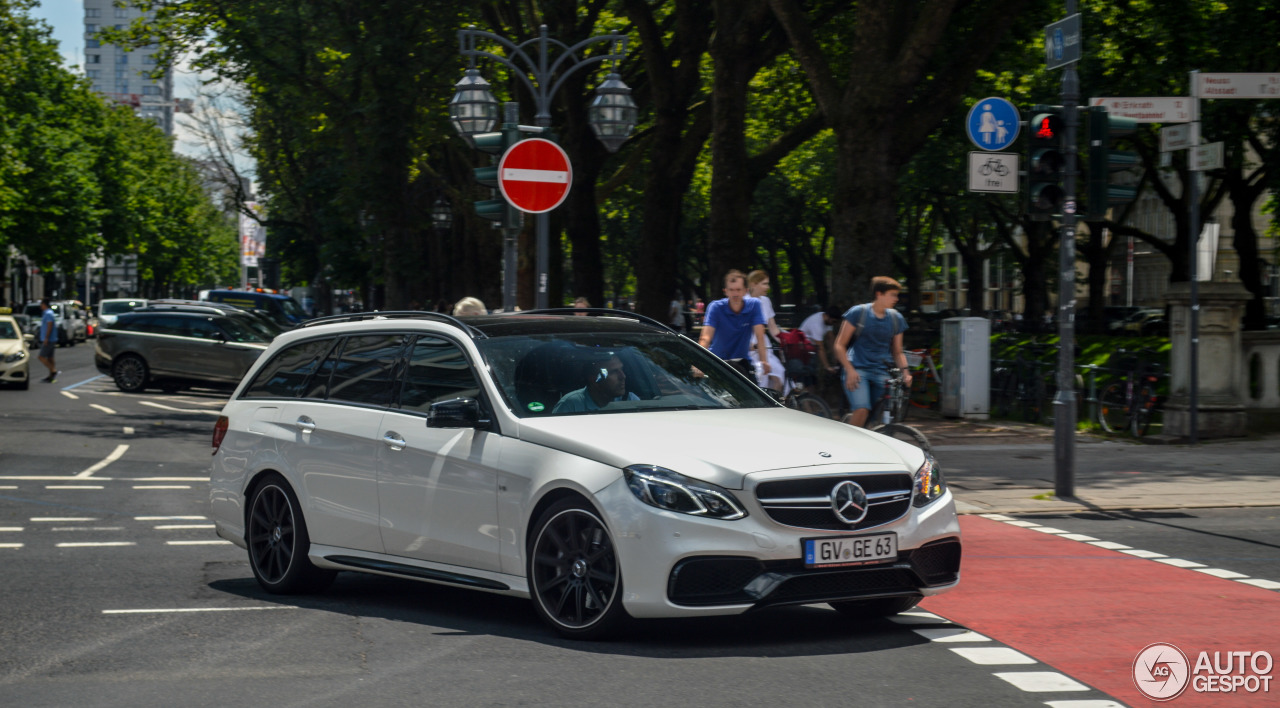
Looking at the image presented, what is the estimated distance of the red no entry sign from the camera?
14438 mm

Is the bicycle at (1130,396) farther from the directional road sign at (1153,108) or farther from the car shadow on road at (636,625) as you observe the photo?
the car shadow on road at (636,625)

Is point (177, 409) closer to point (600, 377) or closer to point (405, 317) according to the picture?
point (405, 317)

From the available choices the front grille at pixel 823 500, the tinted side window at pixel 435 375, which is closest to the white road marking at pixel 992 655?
the front grille at pixel 823 500

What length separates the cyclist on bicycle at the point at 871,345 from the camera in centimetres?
1296

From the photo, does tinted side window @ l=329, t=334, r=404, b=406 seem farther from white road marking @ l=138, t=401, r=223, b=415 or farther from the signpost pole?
white road marking @ l=138, t=401, r=223, b=415

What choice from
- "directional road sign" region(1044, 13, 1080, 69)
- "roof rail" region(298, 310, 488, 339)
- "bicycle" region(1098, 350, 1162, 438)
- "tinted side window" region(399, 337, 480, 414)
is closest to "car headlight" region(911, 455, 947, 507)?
"tinted side window" region(399, 337, 480, 414)

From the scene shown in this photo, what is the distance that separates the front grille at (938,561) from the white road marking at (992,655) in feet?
1.20

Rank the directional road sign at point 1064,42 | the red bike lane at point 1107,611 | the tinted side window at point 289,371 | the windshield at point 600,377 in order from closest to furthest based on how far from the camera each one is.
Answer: the red bike lane at point 1107,611 → the windshield at point 600,377 → the tinted side window at point 289,371 → the directional road sign at point 1064,42

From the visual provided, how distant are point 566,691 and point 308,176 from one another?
44096mm

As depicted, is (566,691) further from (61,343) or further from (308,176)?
(61,343)

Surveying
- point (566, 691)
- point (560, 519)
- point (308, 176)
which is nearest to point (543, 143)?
point (560, 519)

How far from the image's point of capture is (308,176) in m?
48.0

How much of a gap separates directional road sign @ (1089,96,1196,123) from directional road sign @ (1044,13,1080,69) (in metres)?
0.81

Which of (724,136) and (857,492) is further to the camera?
(724,136)
